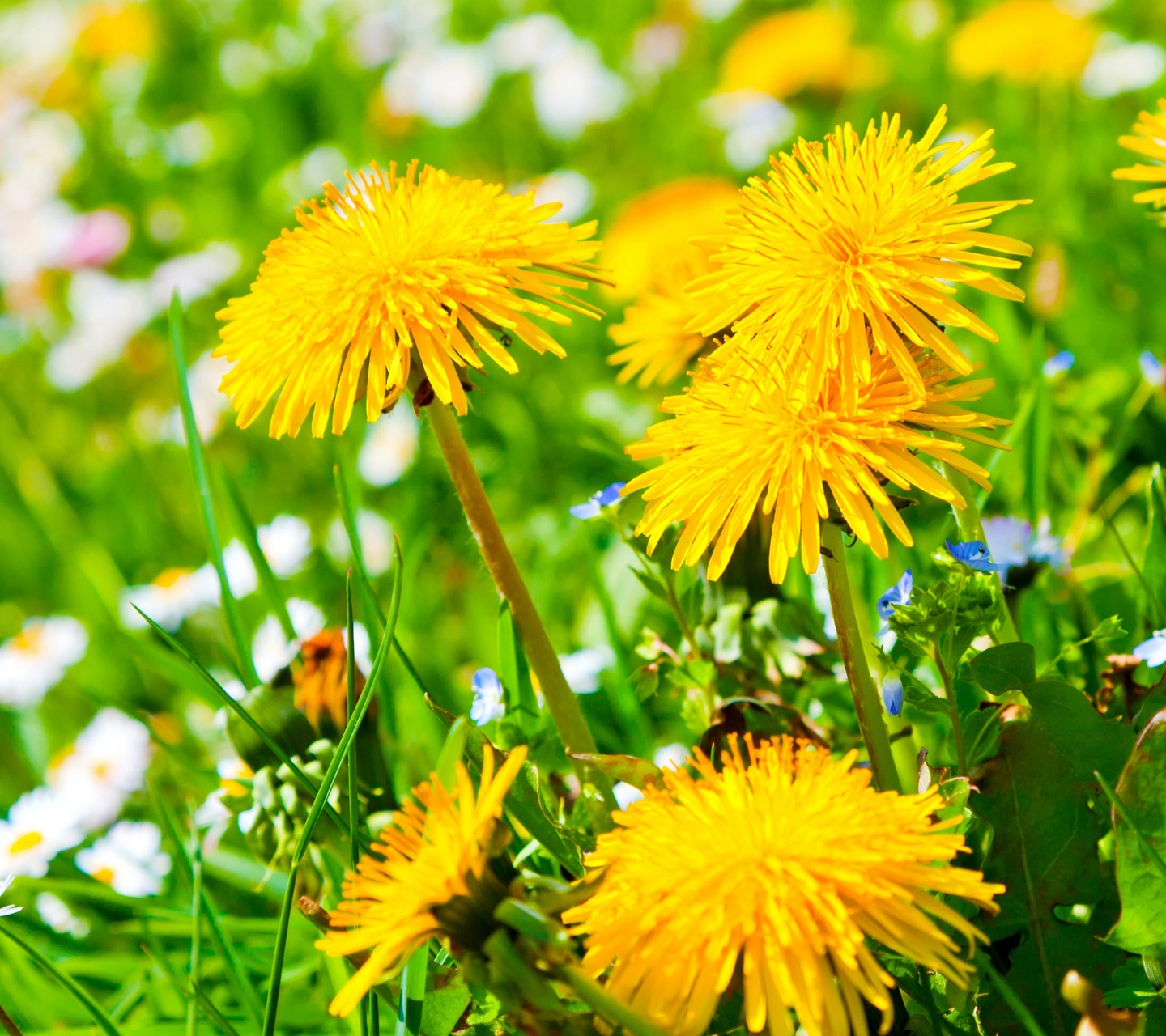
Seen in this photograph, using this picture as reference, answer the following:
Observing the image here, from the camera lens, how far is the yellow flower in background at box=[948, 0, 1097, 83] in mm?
2816

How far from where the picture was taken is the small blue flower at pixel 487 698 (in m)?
1.24

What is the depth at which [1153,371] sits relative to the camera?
1.61 metres

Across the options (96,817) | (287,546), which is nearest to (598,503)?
(96,817)

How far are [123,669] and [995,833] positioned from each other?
1.90 metres

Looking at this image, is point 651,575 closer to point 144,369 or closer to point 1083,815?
point 1083,815

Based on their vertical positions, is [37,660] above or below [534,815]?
above

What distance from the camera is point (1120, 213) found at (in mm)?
2322

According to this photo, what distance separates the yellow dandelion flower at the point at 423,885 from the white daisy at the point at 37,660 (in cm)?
165

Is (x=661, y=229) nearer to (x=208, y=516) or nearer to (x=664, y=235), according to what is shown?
(x=664, y=235)

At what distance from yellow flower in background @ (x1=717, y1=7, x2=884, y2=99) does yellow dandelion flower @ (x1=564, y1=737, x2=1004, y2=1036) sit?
2778mm

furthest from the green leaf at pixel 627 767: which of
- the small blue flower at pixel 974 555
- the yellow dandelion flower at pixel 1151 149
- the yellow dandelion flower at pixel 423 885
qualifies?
the yellow dandelion flower at pixel 1151 149

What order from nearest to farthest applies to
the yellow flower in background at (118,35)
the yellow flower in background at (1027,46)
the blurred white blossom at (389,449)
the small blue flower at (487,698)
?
the small blue flower at (487,698) < the blurred white blossom at (389,449) < the yellow flower in background at (1027,46) < the yellow flower in background at (118,35)

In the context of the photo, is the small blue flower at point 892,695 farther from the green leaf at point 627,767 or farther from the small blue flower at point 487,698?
the small blue flower at point 487,698

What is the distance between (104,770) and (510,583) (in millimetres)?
1013
